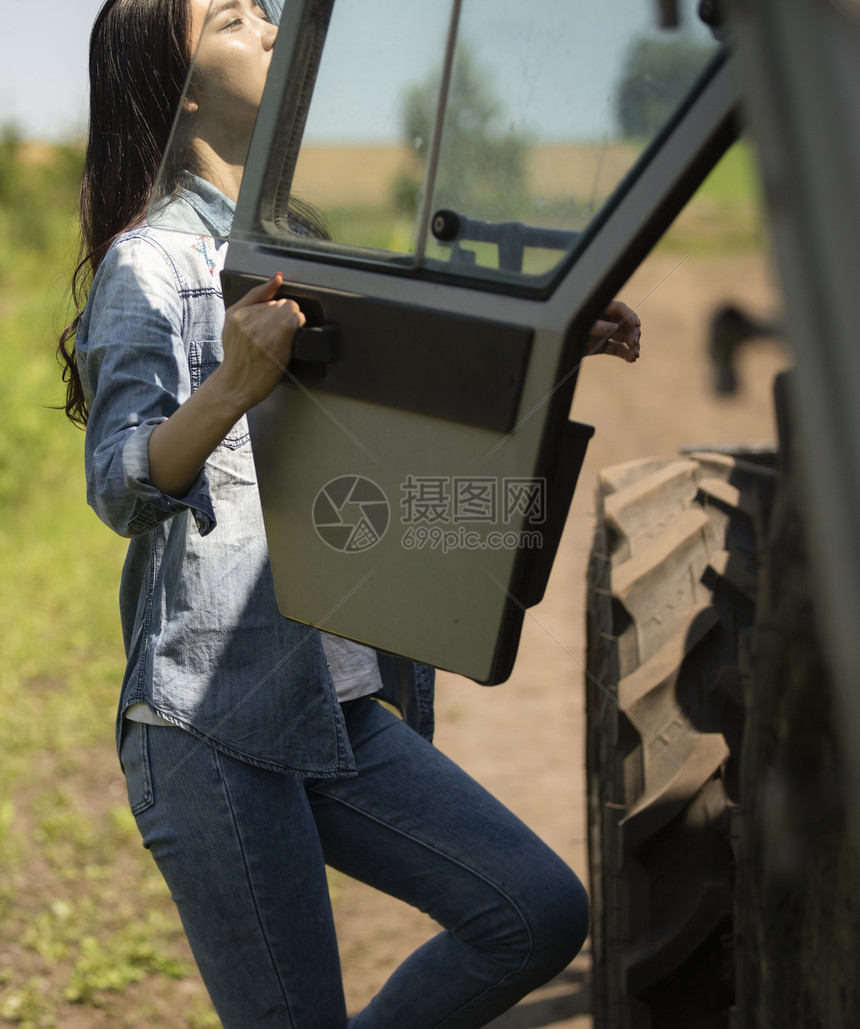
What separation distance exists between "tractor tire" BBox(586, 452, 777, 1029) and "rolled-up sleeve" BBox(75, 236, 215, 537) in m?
0.93

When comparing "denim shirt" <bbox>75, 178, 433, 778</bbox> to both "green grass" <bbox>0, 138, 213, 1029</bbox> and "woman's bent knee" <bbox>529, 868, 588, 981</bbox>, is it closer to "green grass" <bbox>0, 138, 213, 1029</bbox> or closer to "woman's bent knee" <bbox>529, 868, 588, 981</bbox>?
"woman's bent knee" <bbox>529, 868, 588, 981</bbox>

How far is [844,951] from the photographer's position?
1.10 metres

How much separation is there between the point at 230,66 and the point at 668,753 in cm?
127

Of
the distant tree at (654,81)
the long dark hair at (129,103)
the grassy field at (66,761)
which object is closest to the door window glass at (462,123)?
the distant tree at (654,81)

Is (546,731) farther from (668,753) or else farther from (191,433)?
(191,433)

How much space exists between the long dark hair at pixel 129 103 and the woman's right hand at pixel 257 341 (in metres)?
0.38

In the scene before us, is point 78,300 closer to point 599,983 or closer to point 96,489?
point 96,489

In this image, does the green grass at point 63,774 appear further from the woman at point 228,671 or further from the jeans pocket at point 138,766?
the jeans pocket at point 138,766

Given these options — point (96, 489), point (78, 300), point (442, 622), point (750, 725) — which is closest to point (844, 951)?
point (750, 725)

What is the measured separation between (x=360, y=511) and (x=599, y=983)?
1.21 m

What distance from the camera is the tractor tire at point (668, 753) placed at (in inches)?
71.6

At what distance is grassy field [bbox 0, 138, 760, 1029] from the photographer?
2.52 meters

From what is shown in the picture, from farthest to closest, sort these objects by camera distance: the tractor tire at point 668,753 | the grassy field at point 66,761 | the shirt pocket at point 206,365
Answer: the grassy field at point 66,761, the tractor tire at point 668,753, the shirt pocket at point 206,365


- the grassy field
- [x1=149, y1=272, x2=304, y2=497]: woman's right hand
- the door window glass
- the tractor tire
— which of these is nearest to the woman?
[x1=149, y1=272, x2=304, y2=497]: woman's right hand
